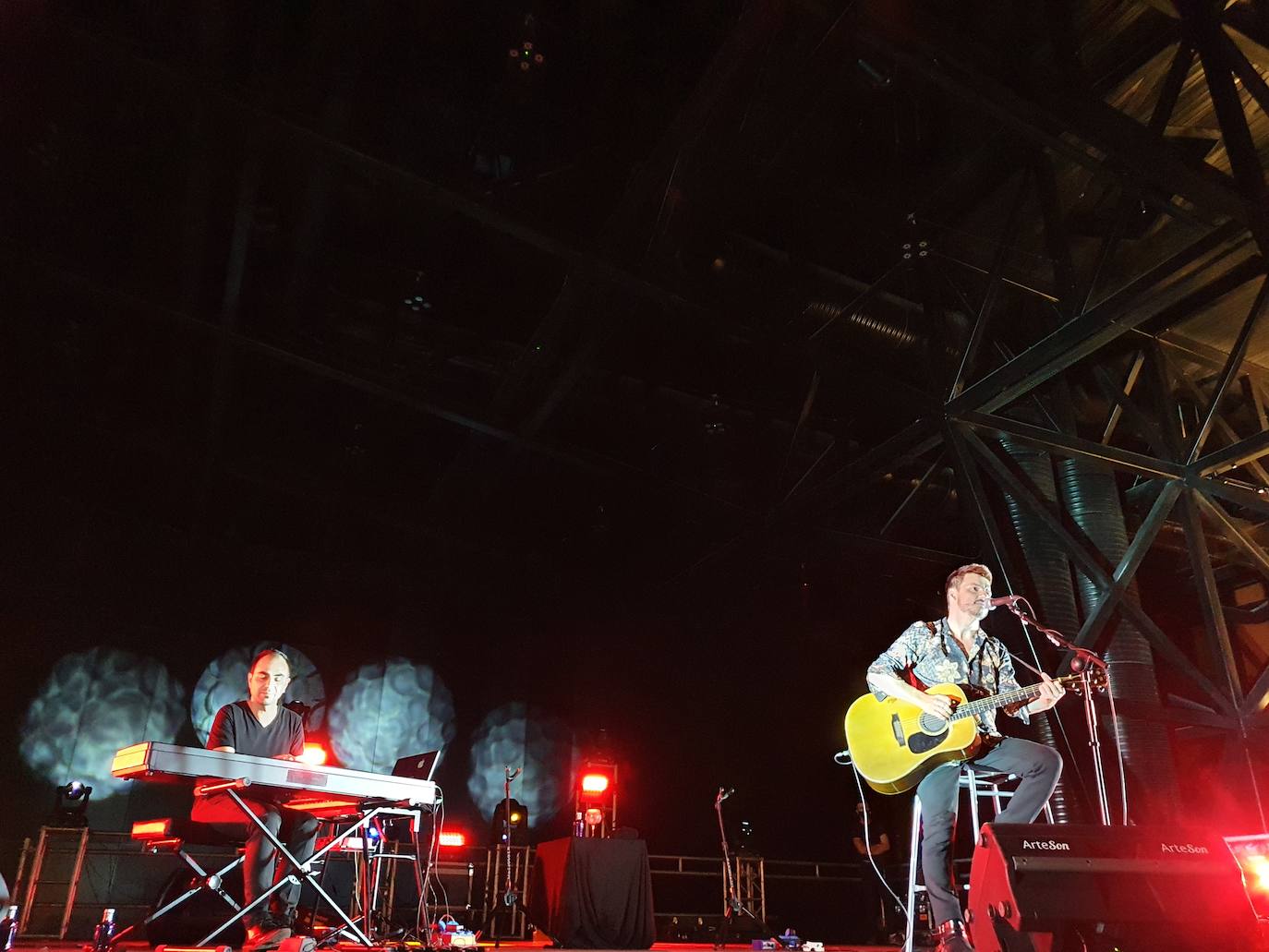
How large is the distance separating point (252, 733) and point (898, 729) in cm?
332

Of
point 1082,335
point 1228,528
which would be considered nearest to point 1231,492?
point 1228,528

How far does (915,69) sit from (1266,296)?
291 centimetres

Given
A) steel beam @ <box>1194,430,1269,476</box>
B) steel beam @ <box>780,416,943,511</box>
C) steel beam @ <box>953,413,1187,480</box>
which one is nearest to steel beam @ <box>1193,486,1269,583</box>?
steel beam @ <box>1194,430,1269,476</box>

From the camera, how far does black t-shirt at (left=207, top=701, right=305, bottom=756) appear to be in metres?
4.54

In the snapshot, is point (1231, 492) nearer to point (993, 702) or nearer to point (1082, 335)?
point (1082, 335)

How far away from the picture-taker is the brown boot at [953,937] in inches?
134

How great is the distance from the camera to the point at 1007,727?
7.24 meters

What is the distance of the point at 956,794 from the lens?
160 inches

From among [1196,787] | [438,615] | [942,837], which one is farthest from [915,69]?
[1196,787]

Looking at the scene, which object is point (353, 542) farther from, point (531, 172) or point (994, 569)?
point (994, 569)

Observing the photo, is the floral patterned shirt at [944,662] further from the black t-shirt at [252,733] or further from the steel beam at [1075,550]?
the black t-shirt at [252,733]

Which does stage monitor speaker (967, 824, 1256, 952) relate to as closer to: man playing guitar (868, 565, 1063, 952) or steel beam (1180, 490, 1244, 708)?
man playing guitar (868, 565, 1063, 952)

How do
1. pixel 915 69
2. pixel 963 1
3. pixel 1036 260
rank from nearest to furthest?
pixel 915 69 → pixel 963 1 → pixel 1036 260

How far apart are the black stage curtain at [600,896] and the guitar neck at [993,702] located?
10.1 ft
